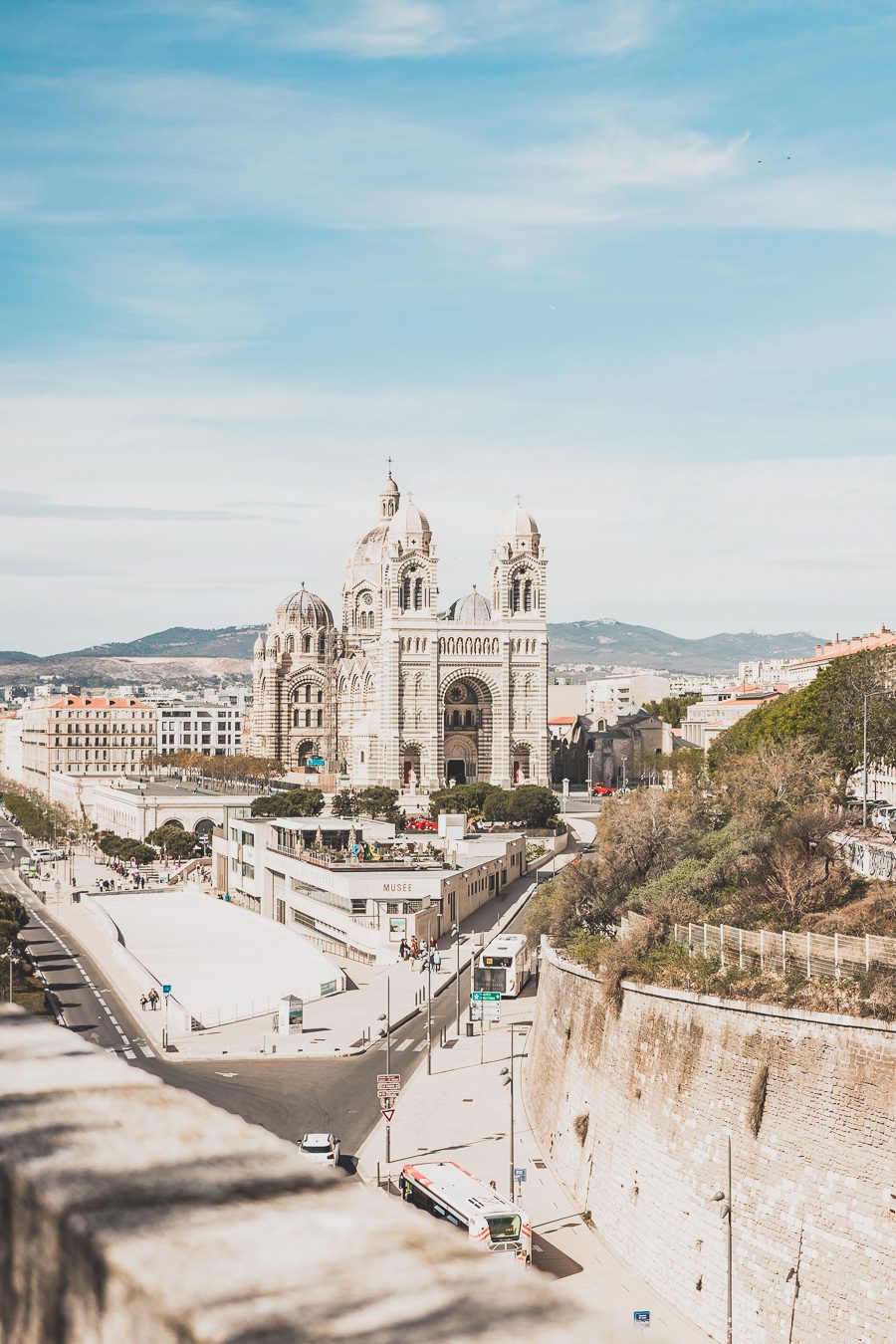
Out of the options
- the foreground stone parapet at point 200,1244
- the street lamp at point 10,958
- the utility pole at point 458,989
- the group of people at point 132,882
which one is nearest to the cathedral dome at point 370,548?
the group of people at point 132,882

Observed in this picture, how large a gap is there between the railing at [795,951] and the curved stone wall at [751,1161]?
1.64 metres

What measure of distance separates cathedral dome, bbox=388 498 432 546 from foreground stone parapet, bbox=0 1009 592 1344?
111769 mm

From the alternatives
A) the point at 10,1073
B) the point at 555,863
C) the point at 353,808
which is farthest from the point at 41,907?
the point at 10,1073

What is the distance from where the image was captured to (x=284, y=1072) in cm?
3969

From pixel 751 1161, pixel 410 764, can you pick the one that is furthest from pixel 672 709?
pixel 751 1161

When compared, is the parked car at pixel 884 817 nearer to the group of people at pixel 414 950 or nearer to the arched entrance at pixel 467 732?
the group of people at pixel 414 950

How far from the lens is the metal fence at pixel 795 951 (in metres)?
26.8

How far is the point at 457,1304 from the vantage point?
224 centimetres

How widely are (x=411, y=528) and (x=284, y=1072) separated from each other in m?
78.1

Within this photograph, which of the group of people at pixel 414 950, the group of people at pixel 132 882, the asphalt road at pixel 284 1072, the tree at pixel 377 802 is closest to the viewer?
the asphalt road at pixel 284 1072

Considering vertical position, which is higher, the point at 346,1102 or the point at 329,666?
the point at 329,666

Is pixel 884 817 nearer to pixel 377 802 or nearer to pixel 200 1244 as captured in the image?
pixel 377 802

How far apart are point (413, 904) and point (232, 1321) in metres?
58.5

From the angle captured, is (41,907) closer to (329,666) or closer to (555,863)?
(555,863)
